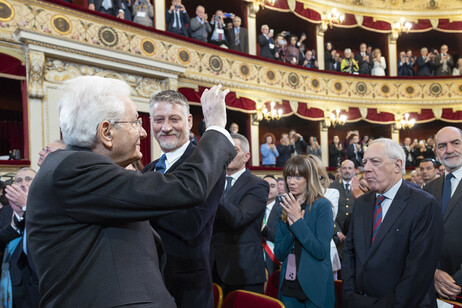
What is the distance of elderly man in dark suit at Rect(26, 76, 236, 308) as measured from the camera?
967 millimetres

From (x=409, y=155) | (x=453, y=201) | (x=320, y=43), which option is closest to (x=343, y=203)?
(x=453, y=201)

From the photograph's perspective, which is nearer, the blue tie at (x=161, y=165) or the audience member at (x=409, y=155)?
the blue tie at (x=161, y=165)

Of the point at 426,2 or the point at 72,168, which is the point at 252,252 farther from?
the point at 426,2

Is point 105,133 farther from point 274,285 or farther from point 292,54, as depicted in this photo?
point 292,54

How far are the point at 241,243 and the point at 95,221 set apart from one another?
1.41 m

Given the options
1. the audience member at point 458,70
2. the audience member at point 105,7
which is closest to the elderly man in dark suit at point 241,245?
the audience member at point 105,7

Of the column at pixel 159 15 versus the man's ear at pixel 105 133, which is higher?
the column at pixel 159 15

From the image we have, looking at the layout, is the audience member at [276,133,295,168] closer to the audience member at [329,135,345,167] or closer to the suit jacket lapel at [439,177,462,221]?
→ the audience member at [329,135,345,167]

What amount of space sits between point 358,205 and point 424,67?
1301cm

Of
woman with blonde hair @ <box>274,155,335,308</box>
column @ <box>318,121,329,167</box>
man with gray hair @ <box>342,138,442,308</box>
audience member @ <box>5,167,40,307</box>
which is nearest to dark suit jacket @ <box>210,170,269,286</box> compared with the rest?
woman with blonde hair @ <box>274,155,335,308</box>

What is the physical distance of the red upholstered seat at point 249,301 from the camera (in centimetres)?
169

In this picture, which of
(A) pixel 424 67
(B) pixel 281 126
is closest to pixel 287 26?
(B) pixel 281 126

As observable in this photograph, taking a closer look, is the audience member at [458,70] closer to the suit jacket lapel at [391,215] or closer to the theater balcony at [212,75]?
the theater balcony at [212,75]

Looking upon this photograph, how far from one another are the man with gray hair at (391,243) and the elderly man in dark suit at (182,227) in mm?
910
